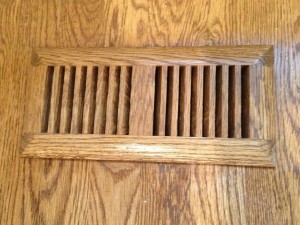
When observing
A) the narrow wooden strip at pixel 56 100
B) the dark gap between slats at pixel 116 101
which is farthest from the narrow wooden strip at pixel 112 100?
the narrow wooden strip at pixel 56 100

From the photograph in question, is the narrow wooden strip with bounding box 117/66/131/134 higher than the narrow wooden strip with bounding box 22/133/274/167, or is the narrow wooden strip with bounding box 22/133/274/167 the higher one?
the narrow wooden strip with bounding box 117/66/131/134

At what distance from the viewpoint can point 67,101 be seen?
58cm

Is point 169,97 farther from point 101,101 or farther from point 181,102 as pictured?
point 101,101

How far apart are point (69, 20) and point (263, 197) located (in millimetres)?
495

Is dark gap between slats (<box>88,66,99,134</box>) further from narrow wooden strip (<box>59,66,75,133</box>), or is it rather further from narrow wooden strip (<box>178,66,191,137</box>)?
narrow wooden strip (<box>178,66,191,137</box>)

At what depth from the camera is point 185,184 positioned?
532mm

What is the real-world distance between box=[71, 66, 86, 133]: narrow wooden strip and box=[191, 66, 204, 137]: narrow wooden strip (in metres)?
0.21

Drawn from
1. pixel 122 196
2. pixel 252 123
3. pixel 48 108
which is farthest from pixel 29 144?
pixel 252 123

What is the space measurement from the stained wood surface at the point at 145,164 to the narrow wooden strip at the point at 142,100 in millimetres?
61

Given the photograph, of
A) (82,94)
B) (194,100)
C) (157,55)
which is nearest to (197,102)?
(194,100)

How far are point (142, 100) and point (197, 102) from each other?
10 centimetres

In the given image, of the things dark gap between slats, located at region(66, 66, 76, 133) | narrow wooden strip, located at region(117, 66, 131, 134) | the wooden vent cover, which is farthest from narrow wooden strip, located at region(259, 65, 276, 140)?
dark gap between slats, located at region(66, 66, 76, 133)

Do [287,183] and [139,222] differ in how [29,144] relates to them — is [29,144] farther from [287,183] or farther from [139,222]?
[287,183]

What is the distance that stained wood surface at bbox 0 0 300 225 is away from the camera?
51cm
